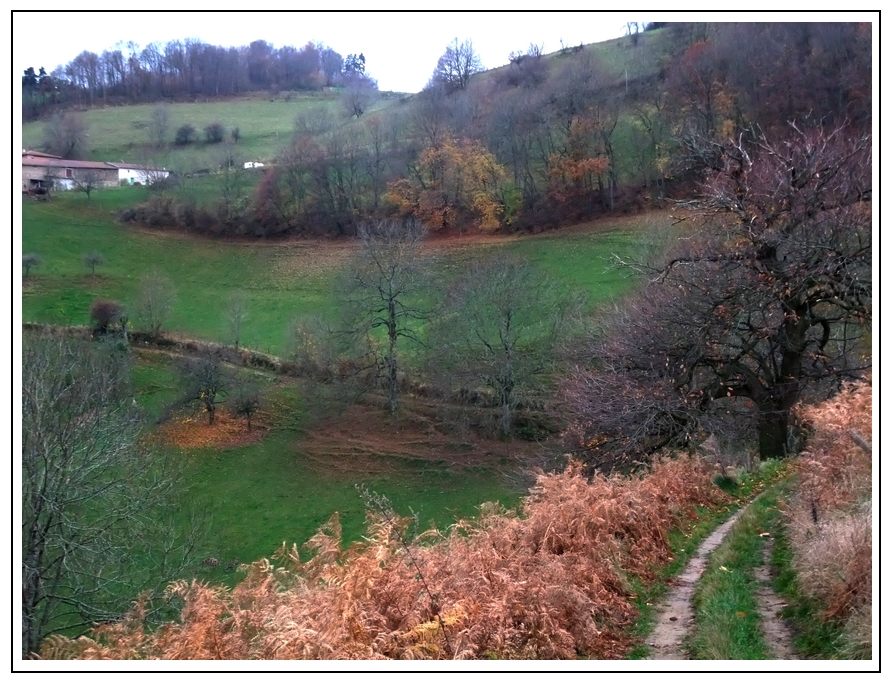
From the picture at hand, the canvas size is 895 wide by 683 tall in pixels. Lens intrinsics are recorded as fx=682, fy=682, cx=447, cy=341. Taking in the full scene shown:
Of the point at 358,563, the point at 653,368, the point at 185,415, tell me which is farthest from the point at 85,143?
the point at 358,563

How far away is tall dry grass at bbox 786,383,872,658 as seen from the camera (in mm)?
5023

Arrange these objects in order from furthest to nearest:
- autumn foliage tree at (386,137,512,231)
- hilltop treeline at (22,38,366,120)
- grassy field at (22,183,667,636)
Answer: autumn foliage tree at (386,137,512,231)
hilltop treeline at (22,38,366,120)
grassy field at (22,183,667,636)

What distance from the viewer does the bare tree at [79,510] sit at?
1194 cm

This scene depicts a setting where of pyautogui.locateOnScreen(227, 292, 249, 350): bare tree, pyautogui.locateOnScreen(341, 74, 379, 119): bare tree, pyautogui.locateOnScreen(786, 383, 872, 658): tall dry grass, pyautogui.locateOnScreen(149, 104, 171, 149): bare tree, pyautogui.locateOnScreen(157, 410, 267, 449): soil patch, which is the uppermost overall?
pyautogui.locateOnScreen(341, 74, 379, 119): bare tree

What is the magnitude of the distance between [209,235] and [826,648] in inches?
2094

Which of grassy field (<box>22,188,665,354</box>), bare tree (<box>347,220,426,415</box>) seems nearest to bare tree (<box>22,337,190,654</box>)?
bare tree (<box>347,220,426,415</box>)

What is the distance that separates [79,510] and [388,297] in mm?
20590

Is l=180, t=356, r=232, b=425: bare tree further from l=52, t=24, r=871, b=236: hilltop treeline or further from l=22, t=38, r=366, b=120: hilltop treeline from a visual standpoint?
l=52, t=24, r=871, b=236: hilltop treeline

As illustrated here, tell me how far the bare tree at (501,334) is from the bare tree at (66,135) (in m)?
19.2

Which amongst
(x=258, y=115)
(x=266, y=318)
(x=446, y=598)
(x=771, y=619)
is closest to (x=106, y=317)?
(x=266, y=318)

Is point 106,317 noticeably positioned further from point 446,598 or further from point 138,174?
point 446,598

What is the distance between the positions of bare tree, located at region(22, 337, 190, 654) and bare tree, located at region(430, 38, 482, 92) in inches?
1405

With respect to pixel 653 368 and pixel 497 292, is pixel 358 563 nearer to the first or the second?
pixel 653 368

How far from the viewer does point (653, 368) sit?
555 inches
